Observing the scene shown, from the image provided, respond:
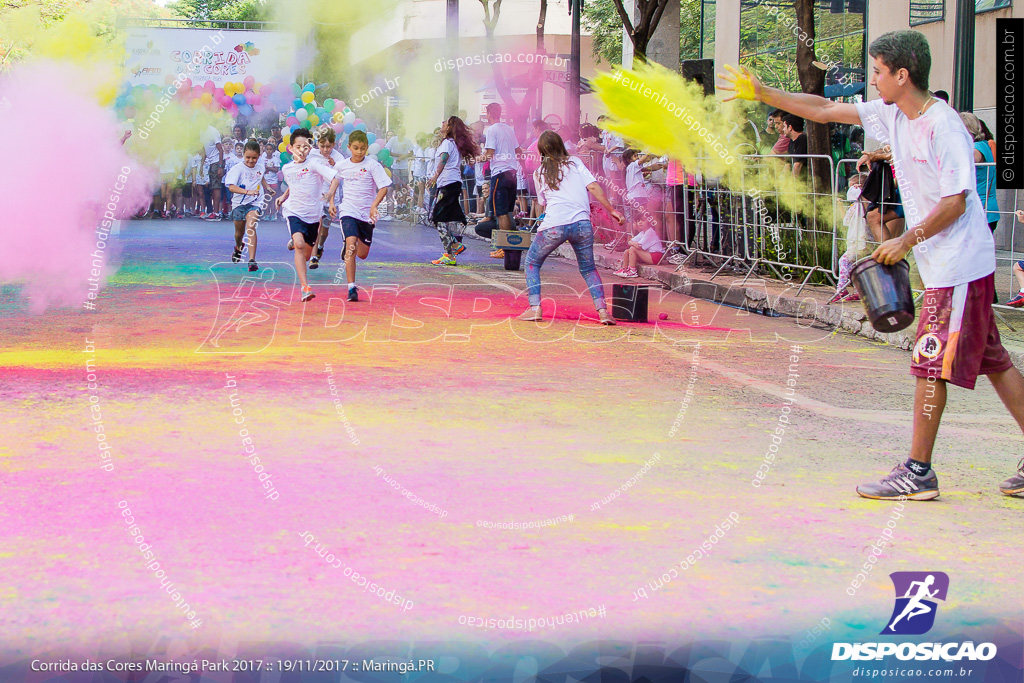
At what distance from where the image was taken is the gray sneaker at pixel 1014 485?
499 cm

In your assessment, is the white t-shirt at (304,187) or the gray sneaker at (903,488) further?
the white t-shirt at (304,187)

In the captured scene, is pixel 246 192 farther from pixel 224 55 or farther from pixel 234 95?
pixel 224 55

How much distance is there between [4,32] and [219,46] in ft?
62.6

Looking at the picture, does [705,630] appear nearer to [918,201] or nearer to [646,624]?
[646,624]

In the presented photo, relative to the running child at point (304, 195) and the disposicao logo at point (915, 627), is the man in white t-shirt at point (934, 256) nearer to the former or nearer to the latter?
the disposicao logo at point (915, 627)

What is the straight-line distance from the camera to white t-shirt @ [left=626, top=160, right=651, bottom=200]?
→ 599 inches

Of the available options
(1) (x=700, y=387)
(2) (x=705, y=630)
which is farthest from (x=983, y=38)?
(2) (x=705, y=630)

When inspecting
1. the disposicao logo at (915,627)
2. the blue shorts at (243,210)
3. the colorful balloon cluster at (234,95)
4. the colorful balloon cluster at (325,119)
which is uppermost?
the colorful balloon cluster at (234,95)

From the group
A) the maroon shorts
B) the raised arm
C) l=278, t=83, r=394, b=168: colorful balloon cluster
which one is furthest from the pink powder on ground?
l=278, t=83, r=394, b=168: colorful balloon cluster

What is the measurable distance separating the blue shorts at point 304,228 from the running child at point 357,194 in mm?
380

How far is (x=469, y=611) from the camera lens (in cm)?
351

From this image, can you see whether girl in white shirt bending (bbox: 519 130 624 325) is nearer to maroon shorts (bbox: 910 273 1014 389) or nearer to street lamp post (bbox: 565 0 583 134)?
maroon shorts (bbox: 910 273 1014 389)

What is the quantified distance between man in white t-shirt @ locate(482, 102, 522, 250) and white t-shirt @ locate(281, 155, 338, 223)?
17.5ft

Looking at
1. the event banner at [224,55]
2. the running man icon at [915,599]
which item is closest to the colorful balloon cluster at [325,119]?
the event banner at [224,55]
